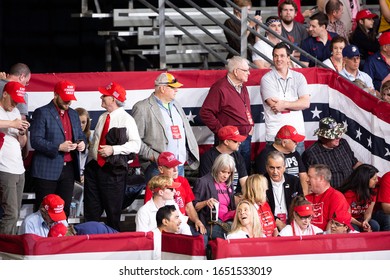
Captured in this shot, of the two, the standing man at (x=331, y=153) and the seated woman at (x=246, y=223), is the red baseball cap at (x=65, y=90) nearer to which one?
the seated woman at (x=246, y=223)

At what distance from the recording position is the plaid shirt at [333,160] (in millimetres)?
13242

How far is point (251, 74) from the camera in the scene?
555 inches

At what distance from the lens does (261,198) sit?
11773mm

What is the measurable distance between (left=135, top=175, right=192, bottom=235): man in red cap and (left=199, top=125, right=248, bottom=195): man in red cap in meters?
1.27

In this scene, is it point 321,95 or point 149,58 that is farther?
point 149,58

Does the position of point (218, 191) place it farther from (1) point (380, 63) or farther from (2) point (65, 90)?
(1) point (380, 63)

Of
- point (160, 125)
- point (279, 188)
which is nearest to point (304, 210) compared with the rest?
point (279, 188)

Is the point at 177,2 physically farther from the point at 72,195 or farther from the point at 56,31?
the point at 72,195

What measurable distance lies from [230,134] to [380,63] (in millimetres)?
2998

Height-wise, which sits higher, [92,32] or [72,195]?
Result: [92,32]
